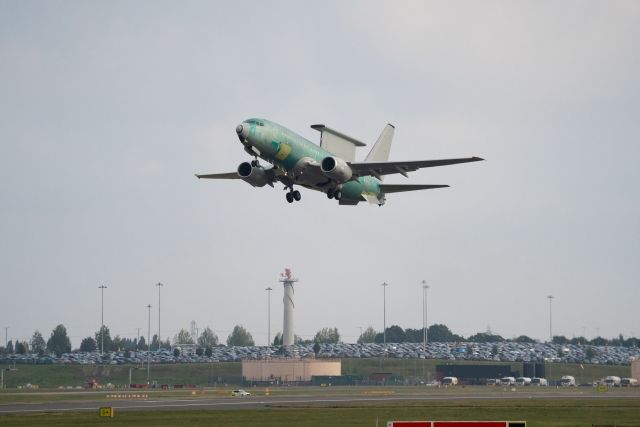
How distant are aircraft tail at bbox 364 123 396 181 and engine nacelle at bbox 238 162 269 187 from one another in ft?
57.2

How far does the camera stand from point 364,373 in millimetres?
198500

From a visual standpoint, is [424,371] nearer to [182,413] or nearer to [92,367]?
[92,367]

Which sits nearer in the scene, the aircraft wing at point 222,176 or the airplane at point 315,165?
the airplane at point 315,165

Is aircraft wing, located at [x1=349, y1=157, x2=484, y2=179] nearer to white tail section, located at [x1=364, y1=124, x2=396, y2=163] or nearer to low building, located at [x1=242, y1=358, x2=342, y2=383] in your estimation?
white tail section, located at [x1=364, y1=124, x2=396, y2=163]

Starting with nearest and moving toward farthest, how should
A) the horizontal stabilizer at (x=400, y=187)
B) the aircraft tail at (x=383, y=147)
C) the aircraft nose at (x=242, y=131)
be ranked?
1. the aircraft nose at (x=242, y=131)
2. the horizontal stabilizer at (x=400, y=187)
3. the aircraft tail at (x=383, y=147)

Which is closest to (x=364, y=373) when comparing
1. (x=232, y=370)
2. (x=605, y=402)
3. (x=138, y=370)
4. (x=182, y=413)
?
(x=232, y=370)

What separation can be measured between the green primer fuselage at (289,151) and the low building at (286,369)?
105m

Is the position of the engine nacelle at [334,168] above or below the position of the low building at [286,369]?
A: above

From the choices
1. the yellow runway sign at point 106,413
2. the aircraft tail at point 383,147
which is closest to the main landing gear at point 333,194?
the aircraft tail at point 383,147

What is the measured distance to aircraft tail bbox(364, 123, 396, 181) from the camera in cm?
8206

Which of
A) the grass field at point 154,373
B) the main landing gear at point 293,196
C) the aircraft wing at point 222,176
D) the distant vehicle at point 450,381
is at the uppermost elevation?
the aircraft wing at point 222,176

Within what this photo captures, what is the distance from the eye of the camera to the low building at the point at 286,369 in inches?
6668

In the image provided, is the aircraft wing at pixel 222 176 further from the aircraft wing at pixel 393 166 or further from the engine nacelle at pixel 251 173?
the aircraft wing at pixel 393 166

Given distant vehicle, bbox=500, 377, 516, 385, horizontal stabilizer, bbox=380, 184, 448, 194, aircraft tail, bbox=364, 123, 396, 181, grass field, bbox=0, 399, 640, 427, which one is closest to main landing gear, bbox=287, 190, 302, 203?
horizontal stabilizer, bbox=380, 184, 448, 194
